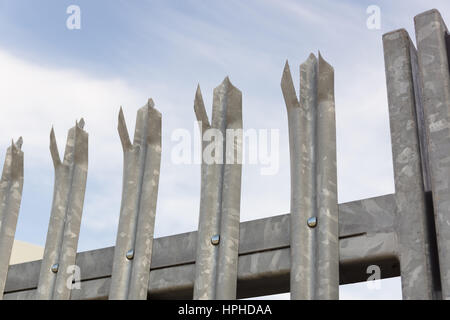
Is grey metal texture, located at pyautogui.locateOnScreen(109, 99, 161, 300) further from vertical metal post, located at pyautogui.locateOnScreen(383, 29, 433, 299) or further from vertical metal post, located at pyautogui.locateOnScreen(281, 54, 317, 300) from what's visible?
vertical metal post, located at pyautogui.locateOnScreen(383, 29, 433, 299)

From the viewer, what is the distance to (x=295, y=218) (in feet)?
35.2

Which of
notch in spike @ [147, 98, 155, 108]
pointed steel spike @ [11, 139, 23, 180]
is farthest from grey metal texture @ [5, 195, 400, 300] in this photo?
notch in spike @ [147, 98, 155, 108]

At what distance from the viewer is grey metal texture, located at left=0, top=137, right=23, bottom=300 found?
47.4 ft

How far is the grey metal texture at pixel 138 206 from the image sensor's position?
12.3m

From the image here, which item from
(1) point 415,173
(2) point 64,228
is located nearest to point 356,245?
(1) point 415,173

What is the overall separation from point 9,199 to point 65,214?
174cm

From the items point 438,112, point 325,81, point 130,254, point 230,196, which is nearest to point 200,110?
point 230,196

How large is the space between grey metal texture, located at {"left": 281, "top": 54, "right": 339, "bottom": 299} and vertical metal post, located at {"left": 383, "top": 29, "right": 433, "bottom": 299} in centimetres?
96

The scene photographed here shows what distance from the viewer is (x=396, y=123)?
10500mm

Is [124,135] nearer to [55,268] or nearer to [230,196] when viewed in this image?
[55,268]

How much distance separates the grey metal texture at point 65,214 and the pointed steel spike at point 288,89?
450 cm

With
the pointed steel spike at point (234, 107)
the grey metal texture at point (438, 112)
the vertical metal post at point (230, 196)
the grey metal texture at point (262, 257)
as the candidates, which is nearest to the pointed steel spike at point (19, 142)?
the grey metal texture at point (262, 257)

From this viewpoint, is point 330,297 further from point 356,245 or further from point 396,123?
point 396,123
